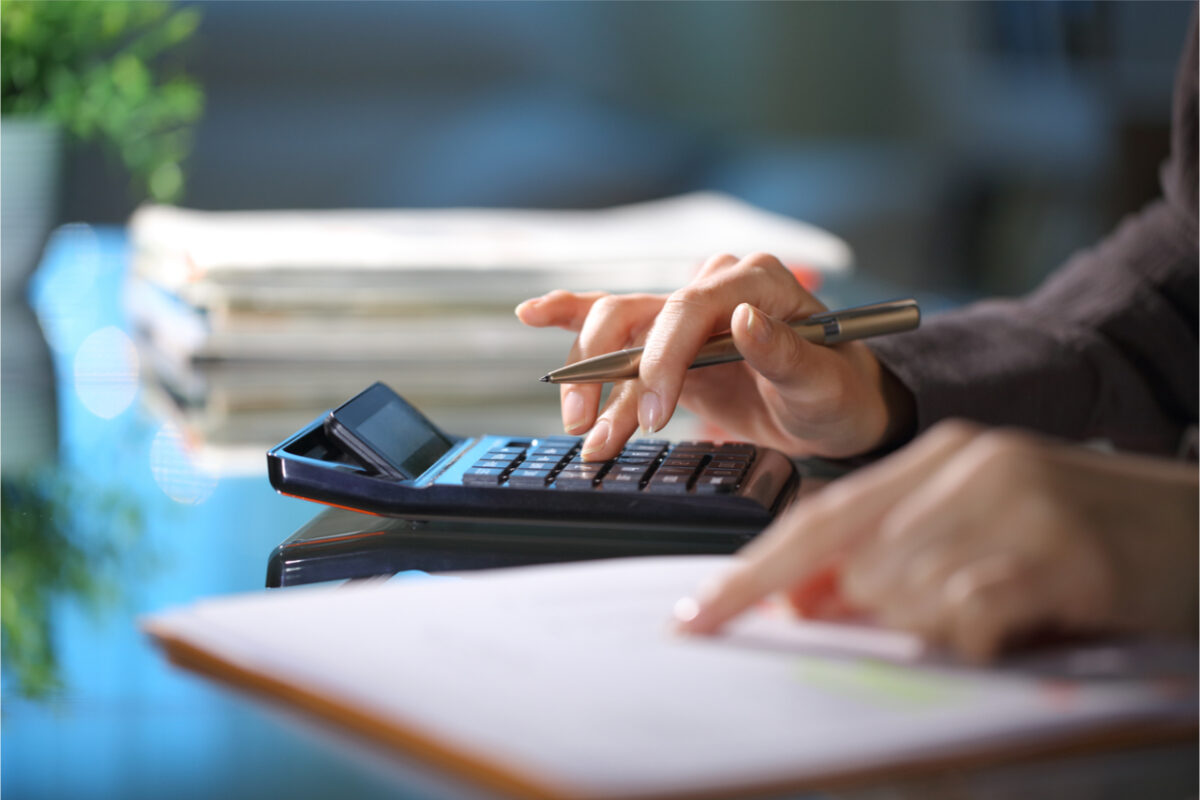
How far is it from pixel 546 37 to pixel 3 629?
220 centimetres

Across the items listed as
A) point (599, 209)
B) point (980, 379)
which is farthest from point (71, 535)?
point (599, 209)

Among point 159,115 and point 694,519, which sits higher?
point 159,115

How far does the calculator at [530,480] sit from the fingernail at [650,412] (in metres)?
0.01

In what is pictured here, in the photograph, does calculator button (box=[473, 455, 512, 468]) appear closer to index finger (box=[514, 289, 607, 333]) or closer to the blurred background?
index finger (box=[514, 289, 607, 333])

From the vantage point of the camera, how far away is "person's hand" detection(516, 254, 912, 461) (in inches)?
21.8

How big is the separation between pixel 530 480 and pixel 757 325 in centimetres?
13

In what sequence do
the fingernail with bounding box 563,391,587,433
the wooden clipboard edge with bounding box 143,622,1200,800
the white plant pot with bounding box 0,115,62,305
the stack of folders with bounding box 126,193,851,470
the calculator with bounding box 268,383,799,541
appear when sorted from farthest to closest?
the white plant pot with bounding box 0,115,62,305 < the stack of folders with bounding box 126,193,851,470 < the fingernail with bounding box 563,391,587,433 < the calculator with bounding box 268,383,799,541 < the wooden clipboard edge with bounding box 143,622,1200,800

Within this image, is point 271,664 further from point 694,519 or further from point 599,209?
point 599,209

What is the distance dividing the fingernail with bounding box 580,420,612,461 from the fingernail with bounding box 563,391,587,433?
56 millimetres

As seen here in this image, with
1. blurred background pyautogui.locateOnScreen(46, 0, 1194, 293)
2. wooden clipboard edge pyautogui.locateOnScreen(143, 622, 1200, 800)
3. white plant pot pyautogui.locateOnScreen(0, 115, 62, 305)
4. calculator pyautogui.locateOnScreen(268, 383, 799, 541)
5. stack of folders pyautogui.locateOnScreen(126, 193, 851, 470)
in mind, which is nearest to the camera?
wooden clipboard edge pyautogui.locateOnScreen(143, 622, 1200, 800)

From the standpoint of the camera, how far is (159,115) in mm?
1104

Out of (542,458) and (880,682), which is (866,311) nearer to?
(542,458)

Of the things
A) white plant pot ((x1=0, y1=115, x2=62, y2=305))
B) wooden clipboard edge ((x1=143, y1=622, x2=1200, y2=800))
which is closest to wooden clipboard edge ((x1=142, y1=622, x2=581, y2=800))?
wooden clipboard edge ((x1=143, y1=622, x2=1200, y2=800))

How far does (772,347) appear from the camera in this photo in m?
0.57
